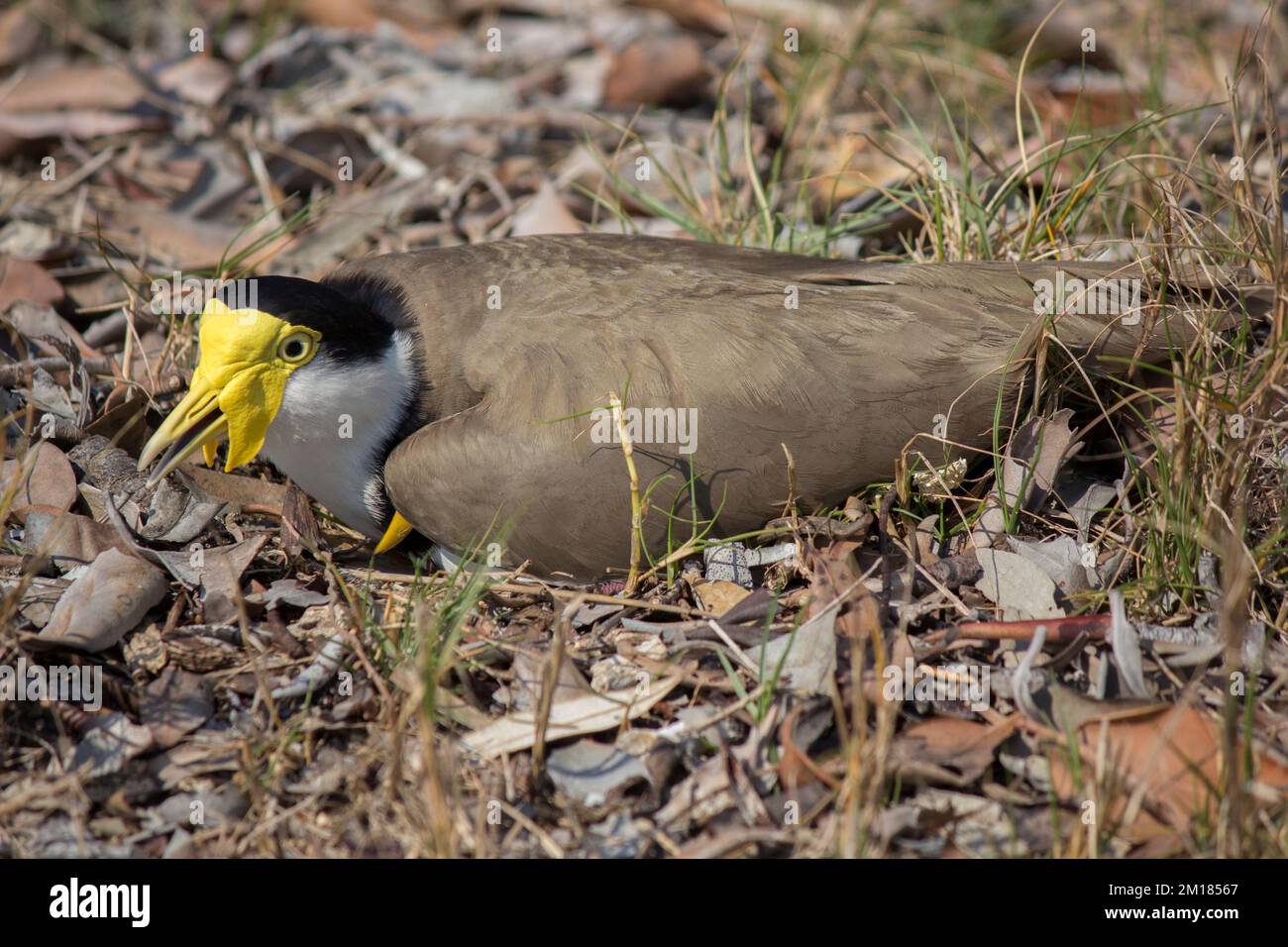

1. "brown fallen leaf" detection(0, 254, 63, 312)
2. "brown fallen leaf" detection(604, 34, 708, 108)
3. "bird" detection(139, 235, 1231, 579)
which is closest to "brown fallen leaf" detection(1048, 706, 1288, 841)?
"bird" detection(139, 235, 1231, 579)

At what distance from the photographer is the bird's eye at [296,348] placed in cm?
345

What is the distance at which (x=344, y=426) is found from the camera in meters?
3.63

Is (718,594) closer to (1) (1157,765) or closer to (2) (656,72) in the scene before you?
(1) (1157,765)

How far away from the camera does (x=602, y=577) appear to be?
3506mm

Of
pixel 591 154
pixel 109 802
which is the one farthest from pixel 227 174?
pixel 109 802

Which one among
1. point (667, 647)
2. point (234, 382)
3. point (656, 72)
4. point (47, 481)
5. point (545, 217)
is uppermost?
point (656, 72)

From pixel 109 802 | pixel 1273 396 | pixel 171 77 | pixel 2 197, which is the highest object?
pixel 171 77

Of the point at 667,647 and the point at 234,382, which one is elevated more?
the point at 234,382

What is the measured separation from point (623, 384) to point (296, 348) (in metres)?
0.95

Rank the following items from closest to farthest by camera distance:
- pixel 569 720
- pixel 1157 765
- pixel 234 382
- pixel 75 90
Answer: pixel 1157 765, pixel 569 720, pixel 234 382, pixel 75 90

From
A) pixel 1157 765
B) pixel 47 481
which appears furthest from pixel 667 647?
pixel 47 481

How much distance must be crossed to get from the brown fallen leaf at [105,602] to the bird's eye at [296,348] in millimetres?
686
